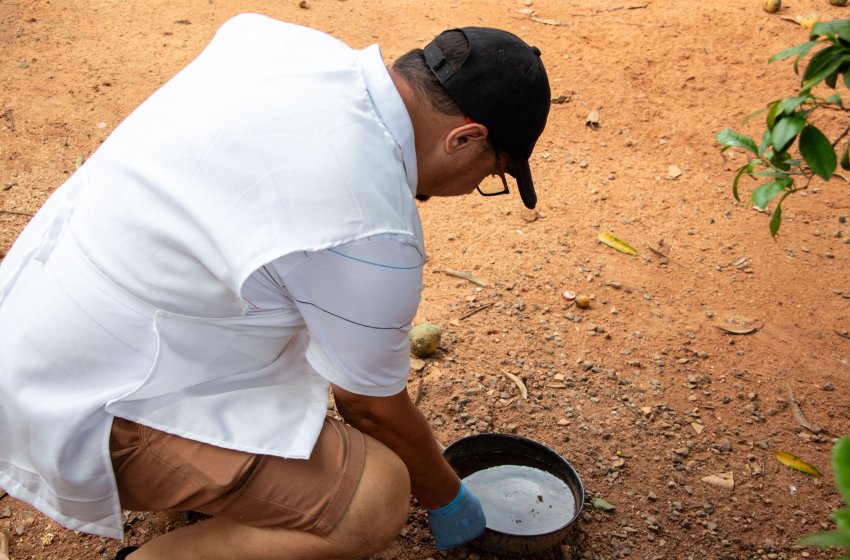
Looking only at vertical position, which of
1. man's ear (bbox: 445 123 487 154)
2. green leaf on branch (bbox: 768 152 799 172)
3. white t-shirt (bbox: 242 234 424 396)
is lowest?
white t-shirt (bbox: 242 234 424 396)

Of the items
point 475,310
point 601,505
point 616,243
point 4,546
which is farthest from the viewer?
point 616,243

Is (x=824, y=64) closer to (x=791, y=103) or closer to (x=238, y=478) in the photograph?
(x=791, y=103)

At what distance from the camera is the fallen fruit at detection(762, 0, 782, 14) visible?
544cm

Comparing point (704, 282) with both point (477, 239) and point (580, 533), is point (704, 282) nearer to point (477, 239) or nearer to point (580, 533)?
point (477, 239)

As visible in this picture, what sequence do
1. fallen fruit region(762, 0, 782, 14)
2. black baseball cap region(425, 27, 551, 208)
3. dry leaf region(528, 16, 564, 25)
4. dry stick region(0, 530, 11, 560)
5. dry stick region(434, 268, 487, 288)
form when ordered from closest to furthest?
1. black baseball cap region(425, 27, 551, 208)
2. dry stick region(0, 530, 11, 560)
3. dry stick region(434, 268, 487, 288)
4. fallen fruit region(762, 0, 782, 14)
5. dry leaf region(528, 16, 564, 25)

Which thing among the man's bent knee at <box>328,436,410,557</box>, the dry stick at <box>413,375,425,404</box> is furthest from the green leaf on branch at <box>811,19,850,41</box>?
the dry stick at <box>413,375,425,404</box>

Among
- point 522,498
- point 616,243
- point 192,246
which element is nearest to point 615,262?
point 616,243

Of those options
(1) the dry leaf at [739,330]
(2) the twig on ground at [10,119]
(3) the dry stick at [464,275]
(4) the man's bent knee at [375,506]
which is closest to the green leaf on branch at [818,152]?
(4) the man's bent knee at [375,506]

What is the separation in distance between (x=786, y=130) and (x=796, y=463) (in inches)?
65.7

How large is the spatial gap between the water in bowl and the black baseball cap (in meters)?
1.19

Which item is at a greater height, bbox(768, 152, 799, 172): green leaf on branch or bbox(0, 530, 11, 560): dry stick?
bbox(768, 152, 799, 172): green leaf on branch

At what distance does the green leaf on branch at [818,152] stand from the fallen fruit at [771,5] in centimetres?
440

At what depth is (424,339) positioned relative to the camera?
3135mm

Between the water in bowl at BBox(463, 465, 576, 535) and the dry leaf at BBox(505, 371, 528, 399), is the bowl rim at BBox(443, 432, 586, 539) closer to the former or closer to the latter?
the water in bowl at BBox(463, 465, 576, 535)
